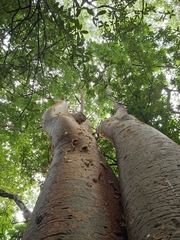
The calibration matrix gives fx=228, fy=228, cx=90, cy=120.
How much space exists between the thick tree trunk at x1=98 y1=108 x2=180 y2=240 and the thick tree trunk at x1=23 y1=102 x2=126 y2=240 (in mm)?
133

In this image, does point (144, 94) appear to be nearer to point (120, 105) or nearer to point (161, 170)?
point (120, 105)

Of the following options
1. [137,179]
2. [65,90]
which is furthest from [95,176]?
[65,90]

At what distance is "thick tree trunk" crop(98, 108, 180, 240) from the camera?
3.78ft

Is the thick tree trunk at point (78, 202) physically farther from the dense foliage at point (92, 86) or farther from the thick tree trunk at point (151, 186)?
the dense foliage at point (92, 86)

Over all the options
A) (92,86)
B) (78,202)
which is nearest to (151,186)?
(78,202)

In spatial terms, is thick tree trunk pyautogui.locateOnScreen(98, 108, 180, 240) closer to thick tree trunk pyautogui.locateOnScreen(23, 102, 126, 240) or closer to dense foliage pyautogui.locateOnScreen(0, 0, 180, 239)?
thick tree trunk pyautogui.locateOnScreen(23, 102, 126, 240)

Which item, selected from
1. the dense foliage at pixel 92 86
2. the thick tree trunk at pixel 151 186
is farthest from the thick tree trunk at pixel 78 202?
the dense foliage at pixel 92 86

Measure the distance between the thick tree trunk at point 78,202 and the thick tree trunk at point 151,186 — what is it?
0.44ft

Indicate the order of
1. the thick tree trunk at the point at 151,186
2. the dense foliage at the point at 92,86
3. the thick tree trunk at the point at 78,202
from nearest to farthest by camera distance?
1. the thick tree trunk at the point at 151,186
2. the thick tree trunk at the point at 78,202
3. the dense foliage at the point at 92,86

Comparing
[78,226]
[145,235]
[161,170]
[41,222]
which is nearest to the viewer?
[145,235]

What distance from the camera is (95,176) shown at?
6.26 ft

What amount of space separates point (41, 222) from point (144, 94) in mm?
4574

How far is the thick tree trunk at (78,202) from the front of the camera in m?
1.27

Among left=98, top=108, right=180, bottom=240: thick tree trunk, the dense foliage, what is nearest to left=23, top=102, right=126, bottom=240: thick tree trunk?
left=98, top=108, right=180, bottom=240: thick tree trunk
